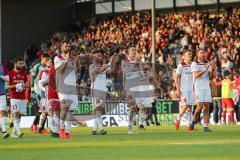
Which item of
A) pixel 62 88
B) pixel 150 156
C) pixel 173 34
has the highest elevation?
pixel 173 34

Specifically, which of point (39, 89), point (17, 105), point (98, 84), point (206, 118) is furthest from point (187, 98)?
point (17, 105)

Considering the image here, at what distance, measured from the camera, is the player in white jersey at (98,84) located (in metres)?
25.7

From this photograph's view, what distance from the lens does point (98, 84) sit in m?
26.0

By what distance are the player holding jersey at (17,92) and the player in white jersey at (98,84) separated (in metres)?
2.11

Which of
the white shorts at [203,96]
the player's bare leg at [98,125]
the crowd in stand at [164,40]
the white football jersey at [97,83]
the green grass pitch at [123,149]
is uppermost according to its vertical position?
the crowd in stand at [164,40]

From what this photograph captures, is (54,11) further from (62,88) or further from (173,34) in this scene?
(62,88)

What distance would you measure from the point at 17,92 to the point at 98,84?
2504 millimetres

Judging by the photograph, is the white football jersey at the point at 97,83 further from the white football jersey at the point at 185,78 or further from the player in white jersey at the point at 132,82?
the white football jersey at the point at 185,78

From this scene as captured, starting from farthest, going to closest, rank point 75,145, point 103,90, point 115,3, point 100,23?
point 115,3
point 100,23
point 103,90
point 75,145

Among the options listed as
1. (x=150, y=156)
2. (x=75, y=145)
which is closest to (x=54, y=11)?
(x=75, y=145)

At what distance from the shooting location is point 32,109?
39438mm

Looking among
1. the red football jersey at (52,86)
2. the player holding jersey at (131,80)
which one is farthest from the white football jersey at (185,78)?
the red football jersey at (52,86)

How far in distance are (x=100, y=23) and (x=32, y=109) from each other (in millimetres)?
18063

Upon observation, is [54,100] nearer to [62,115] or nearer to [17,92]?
[62,115]
